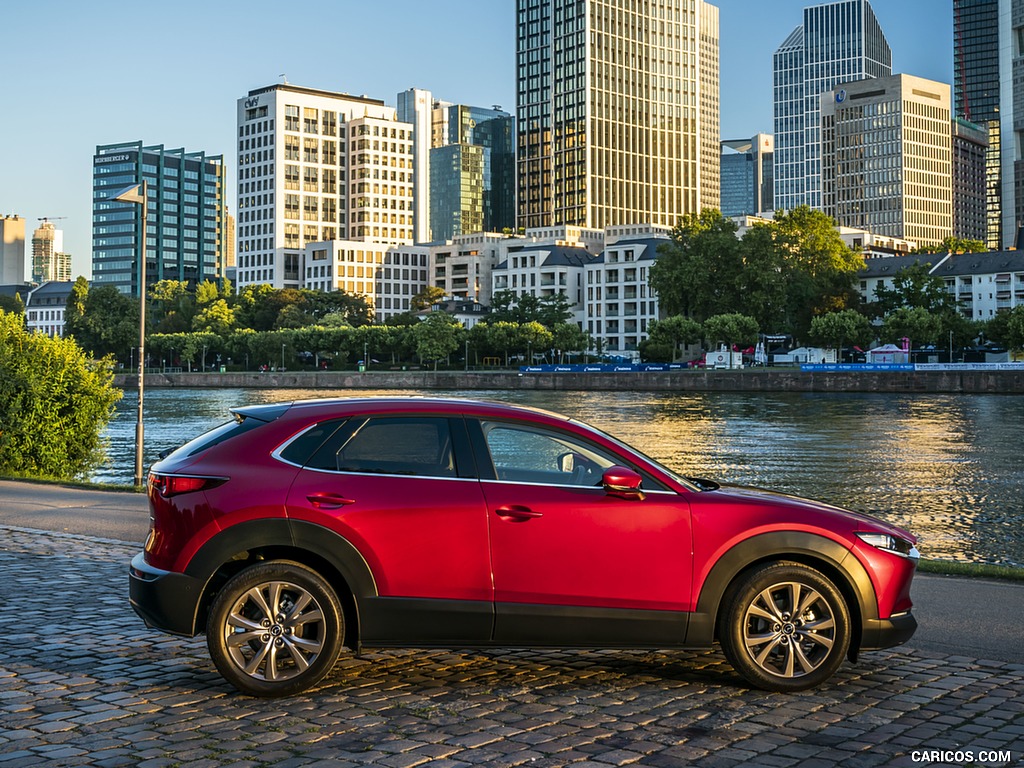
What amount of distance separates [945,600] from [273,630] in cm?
584

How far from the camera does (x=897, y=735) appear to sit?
6207 mm

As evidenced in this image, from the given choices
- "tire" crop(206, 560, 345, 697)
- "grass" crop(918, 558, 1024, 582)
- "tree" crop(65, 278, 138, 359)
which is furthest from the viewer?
"tree" crop(65, 278, 138, 359)

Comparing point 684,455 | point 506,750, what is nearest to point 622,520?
point 506,750

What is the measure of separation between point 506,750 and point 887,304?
130 meters

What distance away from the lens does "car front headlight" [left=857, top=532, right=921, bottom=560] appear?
7188 mm

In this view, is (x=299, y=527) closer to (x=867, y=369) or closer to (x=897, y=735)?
(x=897, y=735)

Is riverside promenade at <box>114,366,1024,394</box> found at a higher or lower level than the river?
higher

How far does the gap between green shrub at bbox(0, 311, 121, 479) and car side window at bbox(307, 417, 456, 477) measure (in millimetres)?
21321

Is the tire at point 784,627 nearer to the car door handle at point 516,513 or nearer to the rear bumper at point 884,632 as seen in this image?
the rear bumper at point 884,632

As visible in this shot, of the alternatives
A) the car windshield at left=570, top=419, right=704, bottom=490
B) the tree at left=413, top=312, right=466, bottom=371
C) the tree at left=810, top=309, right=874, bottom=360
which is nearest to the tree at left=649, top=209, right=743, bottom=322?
the tree at left=810, top=309, right=874, bottom=360

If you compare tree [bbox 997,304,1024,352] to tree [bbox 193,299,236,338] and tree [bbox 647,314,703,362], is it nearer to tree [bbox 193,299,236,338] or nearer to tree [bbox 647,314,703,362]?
tree [bbox 647,314,703,362]

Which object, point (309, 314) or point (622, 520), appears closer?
point (622, 520)

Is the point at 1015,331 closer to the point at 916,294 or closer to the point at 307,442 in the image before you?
the point at 916,294

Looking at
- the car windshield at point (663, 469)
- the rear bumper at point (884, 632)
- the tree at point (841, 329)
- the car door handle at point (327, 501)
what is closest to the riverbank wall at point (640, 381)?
the tree at point (841, 329)
